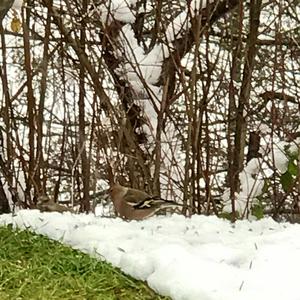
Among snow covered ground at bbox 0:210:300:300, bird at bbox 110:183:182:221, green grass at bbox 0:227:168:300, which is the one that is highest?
snow covered ground at bbox 0:210:300:300

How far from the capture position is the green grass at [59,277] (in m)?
2.58

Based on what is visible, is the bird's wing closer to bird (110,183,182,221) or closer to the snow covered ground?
bird (110,183,182,221)

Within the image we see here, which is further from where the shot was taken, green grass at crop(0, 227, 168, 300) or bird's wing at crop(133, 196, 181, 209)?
bird's wing at crop(133, 196, 181, 209)

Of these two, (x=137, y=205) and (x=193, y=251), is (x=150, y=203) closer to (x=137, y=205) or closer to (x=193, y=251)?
(x=137, y=205)

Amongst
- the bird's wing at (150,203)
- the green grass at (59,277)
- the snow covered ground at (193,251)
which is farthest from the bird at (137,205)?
the green grass at (59,277)

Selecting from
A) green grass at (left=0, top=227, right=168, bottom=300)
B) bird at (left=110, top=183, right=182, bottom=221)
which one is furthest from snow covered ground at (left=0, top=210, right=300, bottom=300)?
bird at (left=110, top=183, right=182, bottom=221)

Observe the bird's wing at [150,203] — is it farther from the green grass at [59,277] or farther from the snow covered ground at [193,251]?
the green grass at [59,277]

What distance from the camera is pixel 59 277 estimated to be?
8.95ft

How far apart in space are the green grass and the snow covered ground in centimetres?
6

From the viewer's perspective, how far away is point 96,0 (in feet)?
21.0

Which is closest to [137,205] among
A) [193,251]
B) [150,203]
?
[150,203]

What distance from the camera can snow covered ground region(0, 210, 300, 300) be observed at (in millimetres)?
2492

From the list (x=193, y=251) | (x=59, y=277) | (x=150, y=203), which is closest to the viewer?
(x=59, y=277)

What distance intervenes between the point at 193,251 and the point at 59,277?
0.51m
